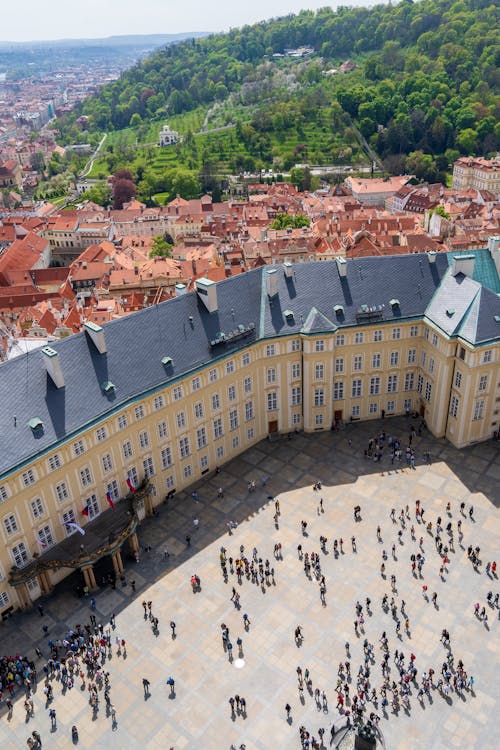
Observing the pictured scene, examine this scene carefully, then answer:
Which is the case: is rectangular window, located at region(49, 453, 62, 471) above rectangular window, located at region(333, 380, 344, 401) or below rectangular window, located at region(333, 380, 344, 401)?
above

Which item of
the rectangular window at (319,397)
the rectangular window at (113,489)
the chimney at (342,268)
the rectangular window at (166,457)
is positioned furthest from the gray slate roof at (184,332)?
the rectangular window at (319,397)

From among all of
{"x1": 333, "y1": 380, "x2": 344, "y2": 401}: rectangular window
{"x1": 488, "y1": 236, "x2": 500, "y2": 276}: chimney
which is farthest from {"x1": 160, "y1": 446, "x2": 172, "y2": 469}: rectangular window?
{"x1": 488, "y1": 236, "x2": 500, "y2": 276}: chimney

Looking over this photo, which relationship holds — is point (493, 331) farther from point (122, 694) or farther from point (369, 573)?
point (122, 694)

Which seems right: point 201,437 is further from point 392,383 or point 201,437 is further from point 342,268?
point 342,268

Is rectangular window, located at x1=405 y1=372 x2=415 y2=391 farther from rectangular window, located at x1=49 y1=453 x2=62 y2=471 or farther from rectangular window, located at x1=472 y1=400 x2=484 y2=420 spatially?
rectangular window, located at x1=49 y1=453 x2=62 y2=471

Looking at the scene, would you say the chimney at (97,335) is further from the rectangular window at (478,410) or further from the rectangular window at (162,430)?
the rectangular window at (478,410)

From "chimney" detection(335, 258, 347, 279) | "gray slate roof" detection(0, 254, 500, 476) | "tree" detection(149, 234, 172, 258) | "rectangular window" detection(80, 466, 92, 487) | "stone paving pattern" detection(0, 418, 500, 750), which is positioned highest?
"chimney" detection(335, 258, 347, 279)
